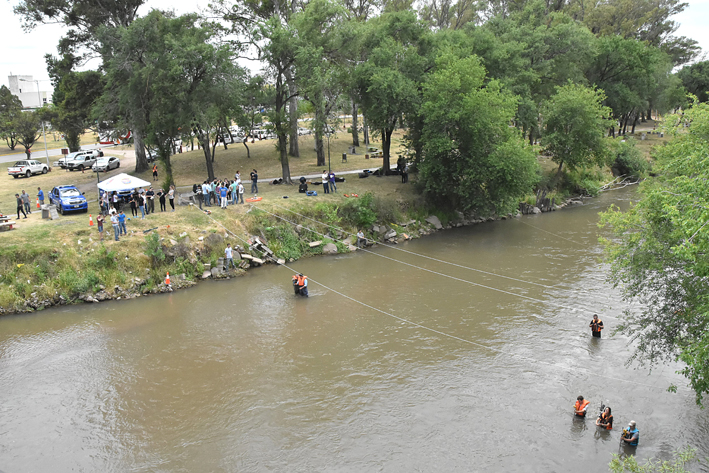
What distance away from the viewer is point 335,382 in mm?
17422

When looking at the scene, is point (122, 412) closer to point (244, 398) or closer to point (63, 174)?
point (244, 398)

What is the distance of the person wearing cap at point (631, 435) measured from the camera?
1387 centimetres

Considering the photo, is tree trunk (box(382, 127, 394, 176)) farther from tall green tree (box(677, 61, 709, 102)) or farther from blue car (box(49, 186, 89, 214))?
tall green tree (box(677, 61, 709, 102))

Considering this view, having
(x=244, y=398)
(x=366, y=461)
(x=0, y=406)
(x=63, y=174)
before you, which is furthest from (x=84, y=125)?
(x=366, y=461)

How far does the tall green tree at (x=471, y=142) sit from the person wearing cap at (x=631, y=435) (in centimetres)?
2202

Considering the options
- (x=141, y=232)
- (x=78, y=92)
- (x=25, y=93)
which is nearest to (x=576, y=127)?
(x=141, y=232)

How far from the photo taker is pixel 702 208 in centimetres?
Result: 1089

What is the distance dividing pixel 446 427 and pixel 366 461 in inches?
109

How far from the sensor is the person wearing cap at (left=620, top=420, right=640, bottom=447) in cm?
1387

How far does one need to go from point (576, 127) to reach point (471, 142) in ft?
40.7

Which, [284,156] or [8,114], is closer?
[284,156]

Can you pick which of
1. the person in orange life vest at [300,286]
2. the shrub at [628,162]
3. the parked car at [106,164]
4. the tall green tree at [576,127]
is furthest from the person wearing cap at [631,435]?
the parked car at [106,164]

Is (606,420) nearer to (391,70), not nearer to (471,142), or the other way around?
(471,142)

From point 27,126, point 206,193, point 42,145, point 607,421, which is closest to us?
point 607,421
